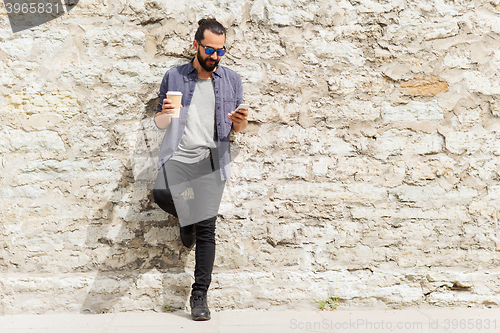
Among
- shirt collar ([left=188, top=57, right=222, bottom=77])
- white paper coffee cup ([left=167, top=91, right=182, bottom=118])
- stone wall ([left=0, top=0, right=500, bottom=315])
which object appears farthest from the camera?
stone wall ([left=0, top=0, right=500, bottom=315])

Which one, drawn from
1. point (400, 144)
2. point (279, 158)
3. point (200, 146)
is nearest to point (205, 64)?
point (200, 146)

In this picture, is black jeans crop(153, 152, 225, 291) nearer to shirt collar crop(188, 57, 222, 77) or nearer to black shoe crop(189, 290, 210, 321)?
black shoe crop(189, 290, 210, 321)

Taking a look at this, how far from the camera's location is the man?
2.75m

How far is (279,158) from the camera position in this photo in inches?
122

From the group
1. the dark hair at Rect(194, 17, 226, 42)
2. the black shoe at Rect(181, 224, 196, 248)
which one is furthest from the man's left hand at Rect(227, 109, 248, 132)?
the black shoe at Rect(181, 224, 196, 248)

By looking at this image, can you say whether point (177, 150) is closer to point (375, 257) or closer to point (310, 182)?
point (310, 182)

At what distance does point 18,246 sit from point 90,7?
69.2 inches

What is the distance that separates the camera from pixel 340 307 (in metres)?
3.05

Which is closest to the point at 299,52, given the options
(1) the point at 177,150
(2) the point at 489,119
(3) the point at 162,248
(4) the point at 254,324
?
(1) the point at 177,150

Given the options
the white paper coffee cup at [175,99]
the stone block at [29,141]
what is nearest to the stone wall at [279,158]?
the stone block at [29,141]

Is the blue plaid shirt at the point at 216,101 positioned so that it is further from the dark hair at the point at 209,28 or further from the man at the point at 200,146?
the dark hair at the point at 209,28

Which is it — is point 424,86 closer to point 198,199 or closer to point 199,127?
point 199,127

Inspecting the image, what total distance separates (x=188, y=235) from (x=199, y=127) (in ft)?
2.45

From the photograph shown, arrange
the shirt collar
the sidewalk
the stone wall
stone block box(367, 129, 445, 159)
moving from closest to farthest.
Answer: the sidewalk < the shirt collar < the stone wall < stone block box(367, 129, 445, 159)
